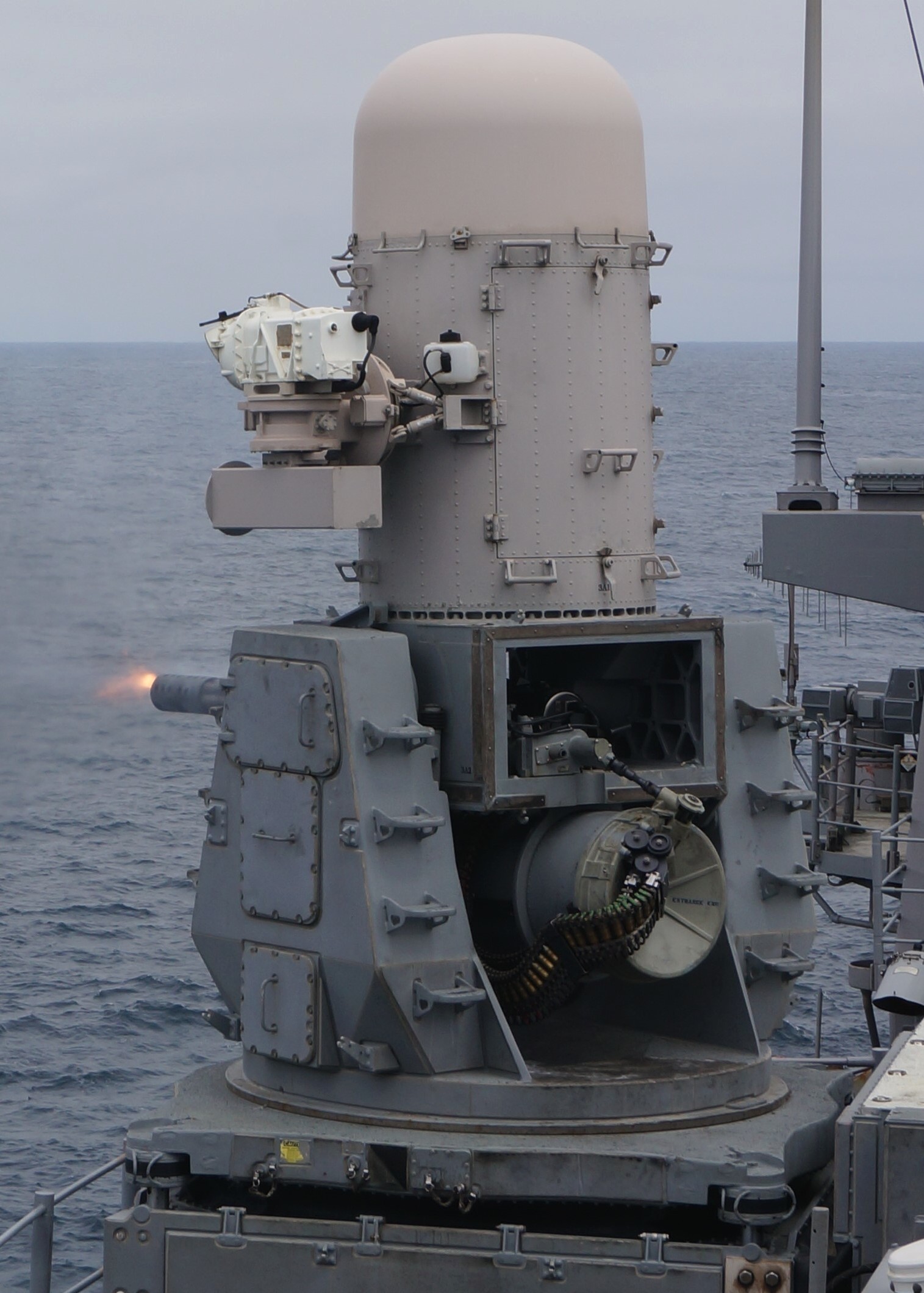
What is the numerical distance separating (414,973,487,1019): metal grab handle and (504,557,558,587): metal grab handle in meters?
2.54

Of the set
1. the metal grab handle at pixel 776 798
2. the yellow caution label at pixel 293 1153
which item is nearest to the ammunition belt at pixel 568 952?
the metal grab handle at pixel 776 798

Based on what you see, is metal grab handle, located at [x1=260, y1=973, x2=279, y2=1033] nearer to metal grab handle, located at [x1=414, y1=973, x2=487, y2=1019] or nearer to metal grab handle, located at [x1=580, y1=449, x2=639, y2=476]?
metal grab handle, located at [x1=414, y1=973, x2=487, y2=1019]

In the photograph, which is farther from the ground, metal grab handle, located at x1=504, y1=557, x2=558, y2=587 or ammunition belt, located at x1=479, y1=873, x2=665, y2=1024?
metal grab handle, located at x1=504, y1=557, x2=558, y2=587

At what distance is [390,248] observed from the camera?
1326 centimetres

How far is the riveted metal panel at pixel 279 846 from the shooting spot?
40.7 feet

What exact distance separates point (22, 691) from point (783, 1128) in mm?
23981

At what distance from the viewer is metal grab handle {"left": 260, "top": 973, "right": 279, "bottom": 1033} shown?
12.8m

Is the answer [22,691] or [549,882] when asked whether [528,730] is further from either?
[22,691]

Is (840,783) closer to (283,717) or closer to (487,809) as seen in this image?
(487,809)

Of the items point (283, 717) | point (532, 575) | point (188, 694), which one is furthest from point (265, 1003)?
point (532, 575)

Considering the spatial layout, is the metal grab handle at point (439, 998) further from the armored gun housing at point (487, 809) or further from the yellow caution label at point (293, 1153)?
the yellow caution label at point (293, 1153)

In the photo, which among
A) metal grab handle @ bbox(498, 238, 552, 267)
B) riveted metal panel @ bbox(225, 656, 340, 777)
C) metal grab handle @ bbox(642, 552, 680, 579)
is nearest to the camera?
riveted metal panel @ bbox(225, 656, 340, 777)

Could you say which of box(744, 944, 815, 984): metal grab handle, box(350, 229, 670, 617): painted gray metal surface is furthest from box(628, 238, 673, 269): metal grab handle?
box(744, 944, 815, 984): metal grab handle

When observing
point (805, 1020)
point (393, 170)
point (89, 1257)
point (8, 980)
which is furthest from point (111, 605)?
point (393, 170)
